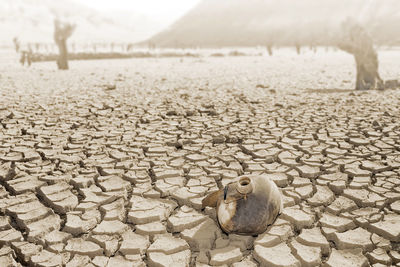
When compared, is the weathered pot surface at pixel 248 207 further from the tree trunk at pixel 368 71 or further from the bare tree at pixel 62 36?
the bare tree at pixel 62 36

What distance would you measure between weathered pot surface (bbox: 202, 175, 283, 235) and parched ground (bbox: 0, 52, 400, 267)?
3.6 inches

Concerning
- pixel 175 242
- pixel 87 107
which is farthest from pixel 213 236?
pixel 87 107

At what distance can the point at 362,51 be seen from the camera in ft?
24.0

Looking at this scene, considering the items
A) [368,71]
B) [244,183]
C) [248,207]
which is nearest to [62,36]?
[368,71]

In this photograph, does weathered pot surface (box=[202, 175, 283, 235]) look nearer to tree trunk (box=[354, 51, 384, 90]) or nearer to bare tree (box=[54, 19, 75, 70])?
tree trunk (box=[354, 51, 384, 90])

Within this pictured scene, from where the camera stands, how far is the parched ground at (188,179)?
1.92 meters

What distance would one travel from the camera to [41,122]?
4.48m

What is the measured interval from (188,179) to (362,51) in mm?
6140

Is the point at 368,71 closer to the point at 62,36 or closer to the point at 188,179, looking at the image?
the point at 188,179

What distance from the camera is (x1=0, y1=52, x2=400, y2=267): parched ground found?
6.30 ft

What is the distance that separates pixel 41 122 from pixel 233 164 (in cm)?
278

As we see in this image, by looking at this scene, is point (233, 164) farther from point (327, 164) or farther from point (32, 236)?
point (32, 236)

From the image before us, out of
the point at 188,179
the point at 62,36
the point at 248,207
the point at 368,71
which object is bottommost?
the point at 188,179

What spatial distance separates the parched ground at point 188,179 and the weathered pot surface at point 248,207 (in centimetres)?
9
